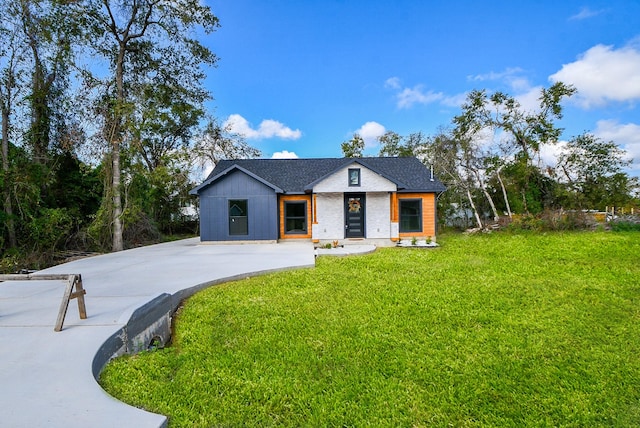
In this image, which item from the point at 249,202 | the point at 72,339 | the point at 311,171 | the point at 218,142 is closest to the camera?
the point at 72,339

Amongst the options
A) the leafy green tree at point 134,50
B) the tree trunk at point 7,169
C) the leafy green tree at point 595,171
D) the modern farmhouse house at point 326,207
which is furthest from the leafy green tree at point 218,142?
the leafy green tree at point 595,171

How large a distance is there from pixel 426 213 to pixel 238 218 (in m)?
8.23

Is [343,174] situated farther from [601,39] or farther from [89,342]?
[601,39]

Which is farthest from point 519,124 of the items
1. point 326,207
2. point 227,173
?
point 227,173

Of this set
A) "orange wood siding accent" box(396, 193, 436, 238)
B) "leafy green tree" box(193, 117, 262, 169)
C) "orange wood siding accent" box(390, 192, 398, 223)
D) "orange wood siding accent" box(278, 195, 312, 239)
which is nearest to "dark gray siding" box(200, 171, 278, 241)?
"orange wood siding accent" box(278, 195, 312, 239)

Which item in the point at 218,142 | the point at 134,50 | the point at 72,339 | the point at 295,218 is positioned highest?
the point at 134,50

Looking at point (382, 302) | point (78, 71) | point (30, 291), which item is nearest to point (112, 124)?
point (78, 71)

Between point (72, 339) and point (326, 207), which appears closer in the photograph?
point (72, 339)

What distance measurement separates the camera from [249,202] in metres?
12.5

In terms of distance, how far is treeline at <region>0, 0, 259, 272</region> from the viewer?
10500 mm

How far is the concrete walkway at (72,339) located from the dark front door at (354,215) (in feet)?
18.6

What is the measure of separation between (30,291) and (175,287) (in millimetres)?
2549

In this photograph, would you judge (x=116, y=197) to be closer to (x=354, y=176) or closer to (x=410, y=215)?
(x=354, y=176)

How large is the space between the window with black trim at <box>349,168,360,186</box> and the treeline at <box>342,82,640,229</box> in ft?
28.0
